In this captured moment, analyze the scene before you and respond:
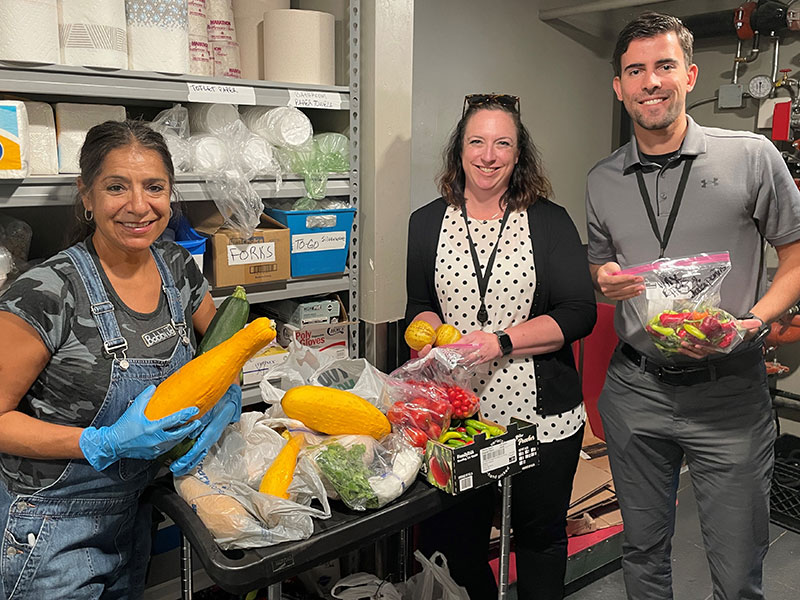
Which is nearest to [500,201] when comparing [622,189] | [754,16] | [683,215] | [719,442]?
[622,189]

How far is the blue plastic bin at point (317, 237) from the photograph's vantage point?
209 centimetres

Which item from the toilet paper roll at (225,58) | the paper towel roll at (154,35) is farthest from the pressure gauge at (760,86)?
the paper towel roll at (154,35)

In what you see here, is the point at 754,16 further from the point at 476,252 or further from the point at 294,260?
the point at 294,260

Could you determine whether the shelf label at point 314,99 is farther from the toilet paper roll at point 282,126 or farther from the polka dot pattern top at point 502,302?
the polka dot pattern top at point 502,302

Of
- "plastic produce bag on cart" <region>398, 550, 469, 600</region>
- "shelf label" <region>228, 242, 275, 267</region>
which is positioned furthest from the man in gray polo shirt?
"shelf label" <region>228, 242, 275, 267</region>

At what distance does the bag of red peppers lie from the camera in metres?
1.57

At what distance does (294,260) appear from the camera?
2115 millimetres

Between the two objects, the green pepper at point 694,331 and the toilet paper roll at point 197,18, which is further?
the toilet paper roll at point 197,18

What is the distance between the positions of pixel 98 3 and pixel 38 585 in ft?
4.34

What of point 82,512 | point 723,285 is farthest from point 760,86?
point 82,512

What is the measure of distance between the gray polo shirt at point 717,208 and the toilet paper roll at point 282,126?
0.96m

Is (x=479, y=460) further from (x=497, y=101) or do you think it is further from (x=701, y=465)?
(x=497, y=101)

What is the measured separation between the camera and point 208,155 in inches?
74.3

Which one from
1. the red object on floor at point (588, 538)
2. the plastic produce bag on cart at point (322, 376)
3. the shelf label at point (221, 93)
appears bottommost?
the red object on floor at point (588, 538)
